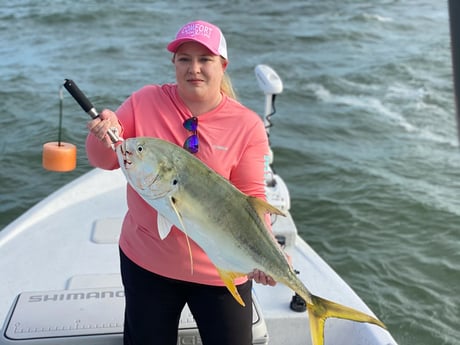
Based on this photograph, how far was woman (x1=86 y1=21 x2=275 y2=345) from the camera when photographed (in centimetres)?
217

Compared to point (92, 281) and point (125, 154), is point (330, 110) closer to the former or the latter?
point (92, 281)

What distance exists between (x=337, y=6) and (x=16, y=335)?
20159mm

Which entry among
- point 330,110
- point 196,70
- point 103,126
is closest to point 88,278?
point 103,126

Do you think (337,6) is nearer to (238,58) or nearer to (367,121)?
(238,58)

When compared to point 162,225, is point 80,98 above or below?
above

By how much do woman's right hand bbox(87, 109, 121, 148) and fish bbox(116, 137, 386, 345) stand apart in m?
0.12

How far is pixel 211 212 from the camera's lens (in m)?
1.93

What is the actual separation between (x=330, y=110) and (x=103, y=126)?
9.60m

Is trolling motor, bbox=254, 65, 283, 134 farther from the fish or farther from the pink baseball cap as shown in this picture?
the fish

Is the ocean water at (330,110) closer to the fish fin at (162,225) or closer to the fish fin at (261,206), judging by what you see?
the fish fin at (261,206)

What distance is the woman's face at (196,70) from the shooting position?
2.17 m

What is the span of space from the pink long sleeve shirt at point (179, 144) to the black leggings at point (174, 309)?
0.16 feet

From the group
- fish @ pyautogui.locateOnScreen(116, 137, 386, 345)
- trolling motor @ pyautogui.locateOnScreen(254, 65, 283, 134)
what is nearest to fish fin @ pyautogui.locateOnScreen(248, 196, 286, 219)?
fish @ pyautogui.locateOnScreen(116, 137, 386, 345)

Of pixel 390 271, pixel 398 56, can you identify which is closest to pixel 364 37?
pixel 398 56
